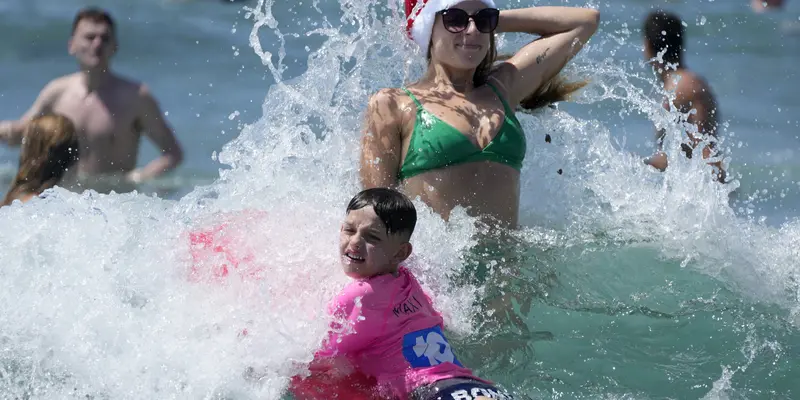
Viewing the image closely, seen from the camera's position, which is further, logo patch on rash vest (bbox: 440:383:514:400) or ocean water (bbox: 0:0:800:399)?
ocean water (bbox: 0:0:800:399)

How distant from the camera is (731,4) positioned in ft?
45.5

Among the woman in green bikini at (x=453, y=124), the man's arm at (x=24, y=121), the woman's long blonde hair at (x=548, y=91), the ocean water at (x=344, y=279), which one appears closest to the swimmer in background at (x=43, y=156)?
the man's arm at (x=24, y=121)

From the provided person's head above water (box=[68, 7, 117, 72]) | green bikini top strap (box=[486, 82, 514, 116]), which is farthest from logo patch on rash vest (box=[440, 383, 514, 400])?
person's head above water (box=[68, 7, 117, 72])

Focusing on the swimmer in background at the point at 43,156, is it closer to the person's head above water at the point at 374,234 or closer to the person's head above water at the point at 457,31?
the person's head above water at the point at 457,31

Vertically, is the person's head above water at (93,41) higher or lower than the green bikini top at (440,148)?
higher

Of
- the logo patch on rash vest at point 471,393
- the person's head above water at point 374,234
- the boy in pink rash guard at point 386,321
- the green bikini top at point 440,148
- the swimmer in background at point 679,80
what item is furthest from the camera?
the swimmer in background at point 679,80

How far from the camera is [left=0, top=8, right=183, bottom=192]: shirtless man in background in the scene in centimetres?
685

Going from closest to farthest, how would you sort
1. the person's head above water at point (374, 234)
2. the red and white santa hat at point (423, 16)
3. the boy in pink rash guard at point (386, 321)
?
the boy in pink rash guard at point (386, 321) → the person's head above water at point (374, 234) → the red and white santa hat at point (423, 16)

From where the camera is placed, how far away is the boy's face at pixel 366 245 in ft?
12.5

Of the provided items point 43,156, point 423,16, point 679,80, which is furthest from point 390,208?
point 679,80

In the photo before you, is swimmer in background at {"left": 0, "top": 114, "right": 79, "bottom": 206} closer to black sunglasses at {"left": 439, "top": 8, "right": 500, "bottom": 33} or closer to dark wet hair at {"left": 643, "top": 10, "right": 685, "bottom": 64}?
black sunglasses at {"left": 439, "top": 8, "right": 500, "bottom": 33}

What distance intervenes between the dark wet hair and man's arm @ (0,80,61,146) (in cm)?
375

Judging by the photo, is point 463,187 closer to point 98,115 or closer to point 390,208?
point 390,208

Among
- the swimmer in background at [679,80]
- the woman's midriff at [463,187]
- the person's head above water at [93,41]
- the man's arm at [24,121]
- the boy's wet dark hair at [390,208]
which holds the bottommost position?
the swimmer in background at [679,80]
